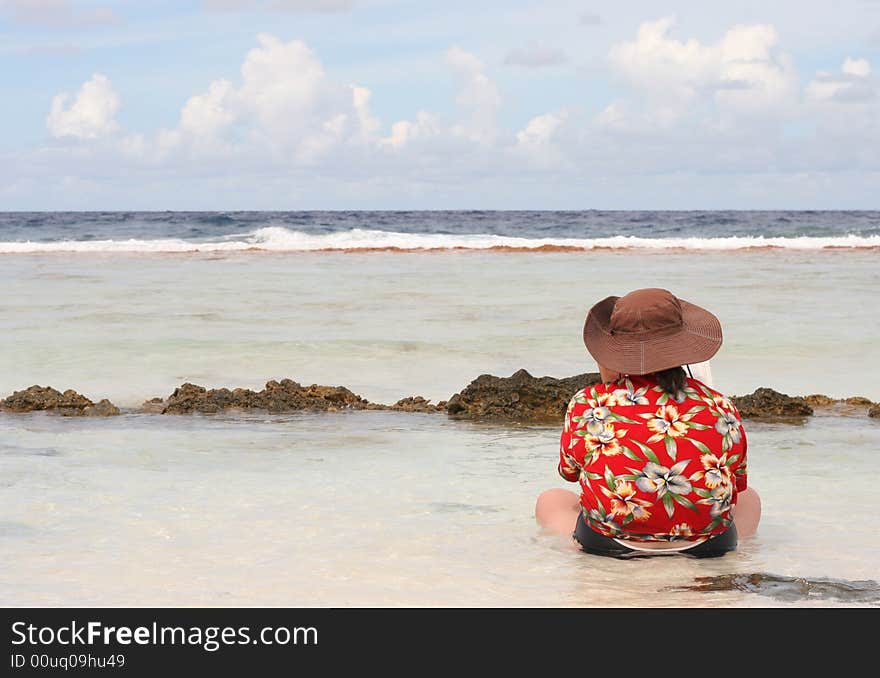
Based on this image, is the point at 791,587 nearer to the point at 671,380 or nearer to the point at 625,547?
the point at 625,547

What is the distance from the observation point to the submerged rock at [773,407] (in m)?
7.48

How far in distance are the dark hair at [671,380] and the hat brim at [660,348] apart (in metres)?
0.10

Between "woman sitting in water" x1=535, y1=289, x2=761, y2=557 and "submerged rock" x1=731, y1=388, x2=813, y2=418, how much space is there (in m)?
3.36

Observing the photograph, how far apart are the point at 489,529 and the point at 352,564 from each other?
30.5 inches

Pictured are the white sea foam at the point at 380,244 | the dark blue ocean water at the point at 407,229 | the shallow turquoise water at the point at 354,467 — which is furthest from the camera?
the dark blue ocean water at the point at 407,229

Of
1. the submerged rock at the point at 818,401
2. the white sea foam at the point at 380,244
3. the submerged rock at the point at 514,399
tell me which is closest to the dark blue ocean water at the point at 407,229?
the white sea foam at the point at 380,244

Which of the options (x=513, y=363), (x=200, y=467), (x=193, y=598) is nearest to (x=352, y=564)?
(x=193, y=598)

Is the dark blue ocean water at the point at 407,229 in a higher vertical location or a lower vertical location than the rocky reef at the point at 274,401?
higher

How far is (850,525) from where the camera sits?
4.93 metres

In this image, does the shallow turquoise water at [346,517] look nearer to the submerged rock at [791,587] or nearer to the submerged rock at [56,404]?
the submerged rock at [791,587]

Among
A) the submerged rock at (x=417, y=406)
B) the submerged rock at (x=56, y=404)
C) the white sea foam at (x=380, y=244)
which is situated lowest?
the submerged rock at (x=56, y=404)

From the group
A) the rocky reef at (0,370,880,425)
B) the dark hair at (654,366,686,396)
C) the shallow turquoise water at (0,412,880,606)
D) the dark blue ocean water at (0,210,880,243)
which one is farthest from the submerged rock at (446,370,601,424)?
the dark blue ocean water at (0,210,880,243)

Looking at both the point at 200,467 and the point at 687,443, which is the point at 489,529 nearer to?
the point at 687,443

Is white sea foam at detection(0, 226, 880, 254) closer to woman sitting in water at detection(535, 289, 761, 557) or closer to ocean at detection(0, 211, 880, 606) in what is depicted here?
ocean at detection(0, 211, 880, 606)
